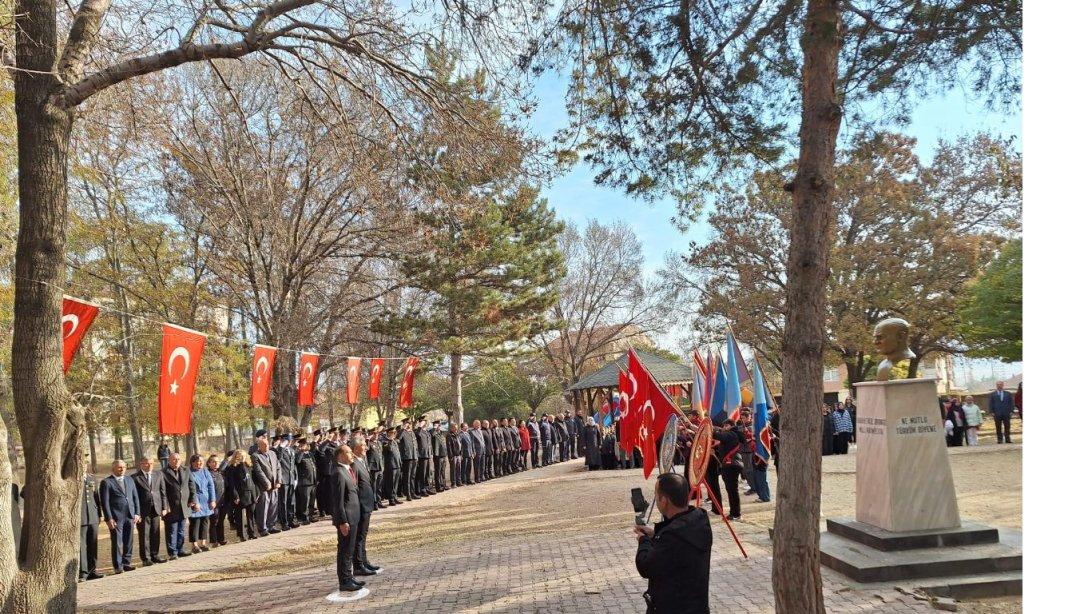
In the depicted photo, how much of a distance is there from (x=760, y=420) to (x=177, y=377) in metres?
9.52

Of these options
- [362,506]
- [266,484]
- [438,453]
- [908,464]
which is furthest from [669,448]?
[438,453]

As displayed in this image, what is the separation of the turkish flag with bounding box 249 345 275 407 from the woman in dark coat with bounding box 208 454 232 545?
1.86 metres

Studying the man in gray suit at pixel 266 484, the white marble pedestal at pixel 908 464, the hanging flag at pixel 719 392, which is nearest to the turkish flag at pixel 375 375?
the man in gray suit at pixel 266 484

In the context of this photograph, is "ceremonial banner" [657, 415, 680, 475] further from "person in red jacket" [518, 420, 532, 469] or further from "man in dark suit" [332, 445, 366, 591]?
"person in red jacket" [518, 420, 532, 469]

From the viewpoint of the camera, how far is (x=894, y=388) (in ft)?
26.5

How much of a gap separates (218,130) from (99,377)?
10363mm

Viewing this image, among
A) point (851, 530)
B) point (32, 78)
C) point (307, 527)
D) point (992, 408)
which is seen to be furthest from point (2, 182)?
point (992, 408)

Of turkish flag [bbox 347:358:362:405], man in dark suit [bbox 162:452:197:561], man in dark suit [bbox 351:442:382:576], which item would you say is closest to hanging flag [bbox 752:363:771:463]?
man in dark suit [bbox 351:442:382:576]

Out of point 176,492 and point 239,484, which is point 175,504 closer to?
point 176,492

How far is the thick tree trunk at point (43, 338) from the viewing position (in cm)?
632

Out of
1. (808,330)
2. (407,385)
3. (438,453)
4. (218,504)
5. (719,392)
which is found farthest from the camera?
(407,385)

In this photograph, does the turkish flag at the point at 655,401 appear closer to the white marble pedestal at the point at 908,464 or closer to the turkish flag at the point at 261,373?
the white marble pedestal at the point at 908,464

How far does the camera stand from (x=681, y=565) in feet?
13.9

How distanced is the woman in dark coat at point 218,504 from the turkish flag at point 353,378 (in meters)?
5.73
